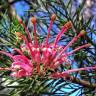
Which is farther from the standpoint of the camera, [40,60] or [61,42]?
[61,42]

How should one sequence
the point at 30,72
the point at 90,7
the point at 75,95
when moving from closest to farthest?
the point at 30,72
the point at 75,95
the point at 90,7

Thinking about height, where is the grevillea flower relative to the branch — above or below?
above

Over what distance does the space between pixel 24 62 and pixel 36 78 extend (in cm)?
5

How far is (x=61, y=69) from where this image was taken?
3.12 ft

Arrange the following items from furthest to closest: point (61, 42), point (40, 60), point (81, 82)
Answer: point (61, 42), point (81, 82), point (40, 60)

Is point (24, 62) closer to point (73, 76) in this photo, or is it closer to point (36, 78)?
point (36, 78)

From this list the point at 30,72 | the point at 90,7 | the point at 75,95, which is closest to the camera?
the point at 30,72

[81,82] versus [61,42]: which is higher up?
[61,42]

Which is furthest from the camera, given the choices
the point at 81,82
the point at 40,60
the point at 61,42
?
the point at 61,42

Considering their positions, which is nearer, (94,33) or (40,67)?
(40,67)

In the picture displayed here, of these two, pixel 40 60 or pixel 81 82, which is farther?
pixel 81 82

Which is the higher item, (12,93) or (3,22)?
(3,22)

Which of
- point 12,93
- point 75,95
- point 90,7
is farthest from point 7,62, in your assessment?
point 90,7

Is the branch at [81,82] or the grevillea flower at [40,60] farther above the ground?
the grevillea flower at [40,60]
